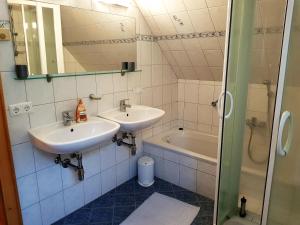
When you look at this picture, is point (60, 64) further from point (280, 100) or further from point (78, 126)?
point (280, 100)

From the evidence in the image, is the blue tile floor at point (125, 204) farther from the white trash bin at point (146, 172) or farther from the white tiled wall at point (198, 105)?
the white tiled wall at point (198, 105)

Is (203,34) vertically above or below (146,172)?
above

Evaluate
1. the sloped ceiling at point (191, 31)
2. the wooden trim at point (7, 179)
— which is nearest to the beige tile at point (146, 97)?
the sloped ceiling at point (191, 31)

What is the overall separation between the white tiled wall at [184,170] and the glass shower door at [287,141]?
0.79 metres

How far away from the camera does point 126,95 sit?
8.06 ft

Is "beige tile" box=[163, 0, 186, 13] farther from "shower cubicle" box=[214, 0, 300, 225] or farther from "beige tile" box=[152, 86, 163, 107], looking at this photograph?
"beige tile" box=[152, 86, 163, 107]

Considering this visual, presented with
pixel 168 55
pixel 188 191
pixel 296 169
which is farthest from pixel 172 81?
pixel 296 169

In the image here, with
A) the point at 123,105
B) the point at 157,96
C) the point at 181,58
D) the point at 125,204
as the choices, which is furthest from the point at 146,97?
the point at 125,204

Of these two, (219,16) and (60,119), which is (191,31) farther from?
(60,119)

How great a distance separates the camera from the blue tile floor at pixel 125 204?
204 centimetres

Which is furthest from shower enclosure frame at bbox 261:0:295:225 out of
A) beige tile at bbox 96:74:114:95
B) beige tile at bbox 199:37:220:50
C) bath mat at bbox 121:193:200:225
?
beige tile at bbox 96:74:114:95

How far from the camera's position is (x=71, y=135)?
1.87m

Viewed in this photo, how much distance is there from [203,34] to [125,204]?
6.09ft

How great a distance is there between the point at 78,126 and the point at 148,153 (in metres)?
1.07
